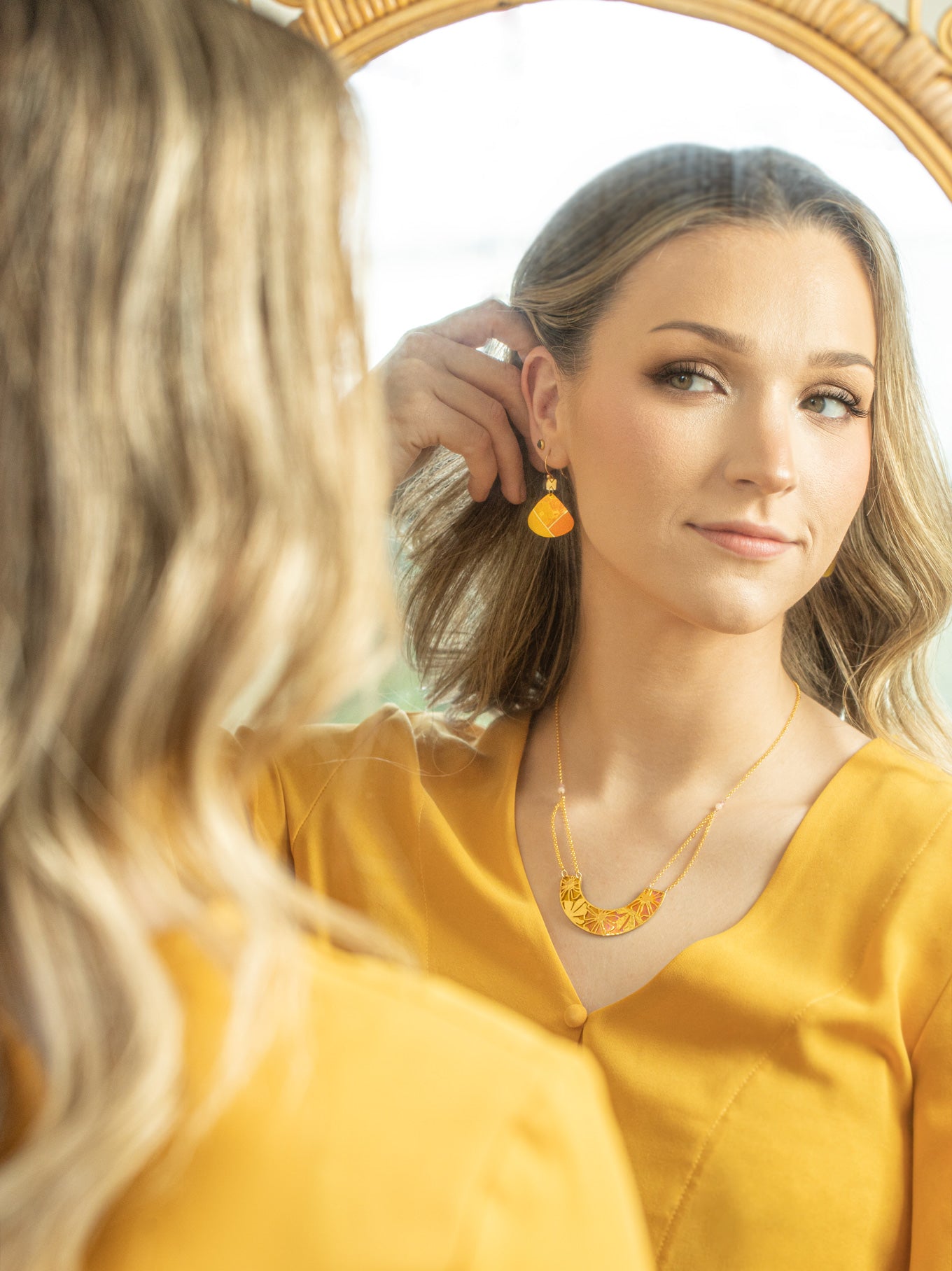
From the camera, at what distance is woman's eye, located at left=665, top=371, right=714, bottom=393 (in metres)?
0.86

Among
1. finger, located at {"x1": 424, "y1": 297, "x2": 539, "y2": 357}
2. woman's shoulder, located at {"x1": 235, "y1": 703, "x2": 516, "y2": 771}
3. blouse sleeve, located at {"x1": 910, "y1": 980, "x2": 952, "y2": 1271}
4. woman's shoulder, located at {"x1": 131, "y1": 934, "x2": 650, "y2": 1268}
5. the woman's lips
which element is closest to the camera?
woman's shoulder, located at {"x1": 131, "y1": 934, "x2": 650, "y2": 1268}

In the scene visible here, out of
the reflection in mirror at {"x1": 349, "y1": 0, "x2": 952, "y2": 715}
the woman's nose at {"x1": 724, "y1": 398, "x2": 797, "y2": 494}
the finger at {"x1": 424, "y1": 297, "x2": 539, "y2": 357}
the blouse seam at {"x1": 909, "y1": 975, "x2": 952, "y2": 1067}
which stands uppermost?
the reflection in mirror at {"x1": 349, "y1": 0, "x2": 952, "y2": 715}

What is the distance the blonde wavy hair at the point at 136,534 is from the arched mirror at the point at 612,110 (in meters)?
0.46

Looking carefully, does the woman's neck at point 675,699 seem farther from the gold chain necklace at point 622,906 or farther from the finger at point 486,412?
the finger at point 486,412

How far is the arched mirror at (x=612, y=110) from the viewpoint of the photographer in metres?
0.88

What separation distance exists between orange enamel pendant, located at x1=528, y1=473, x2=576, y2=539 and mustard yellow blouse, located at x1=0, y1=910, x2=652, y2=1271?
649 mm

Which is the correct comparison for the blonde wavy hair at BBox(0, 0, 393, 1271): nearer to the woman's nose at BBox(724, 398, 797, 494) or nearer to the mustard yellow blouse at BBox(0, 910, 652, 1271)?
the mustard yellow blouse at BBox(0, 910, 652, 1271)

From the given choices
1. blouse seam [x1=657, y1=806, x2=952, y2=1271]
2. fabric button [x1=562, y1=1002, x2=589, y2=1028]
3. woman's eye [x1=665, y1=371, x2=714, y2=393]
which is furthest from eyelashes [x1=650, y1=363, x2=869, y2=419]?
fabric button [x1=562, y1=1002, x2=589, y2=1028]

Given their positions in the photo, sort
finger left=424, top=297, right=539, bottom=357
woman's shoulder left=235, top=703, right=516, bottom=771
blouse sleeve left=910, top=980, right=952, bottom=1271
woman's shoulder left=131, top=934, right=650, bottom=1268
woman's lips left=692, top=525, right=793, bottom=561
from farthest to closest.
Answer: woman's shoulder left=235, top=703, right=516, bottom=771, finger left=424, top=297, right=539, bottom=357, woman's lips left=692, top=525, right=793, bottom=561, blouse sleeve left=910, top=980, right=952, bottom=1271, woman's shoulder left=131, top=934, right=650, bottom=1268

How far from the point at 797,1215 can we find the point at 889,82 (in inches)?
33.5

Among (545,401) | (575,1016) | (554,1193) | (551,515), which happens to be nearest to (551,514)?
(551,515)

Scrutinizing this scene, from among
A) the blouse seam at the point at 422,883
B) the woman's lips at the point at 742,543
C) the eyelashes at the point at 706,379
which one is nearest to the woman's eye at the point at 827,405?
the eyelashes at the point at 706,379

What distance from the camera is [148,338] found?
447 millimetres

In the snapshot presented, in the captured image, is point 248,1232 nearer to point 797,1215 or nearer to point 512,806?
point 797,1215
